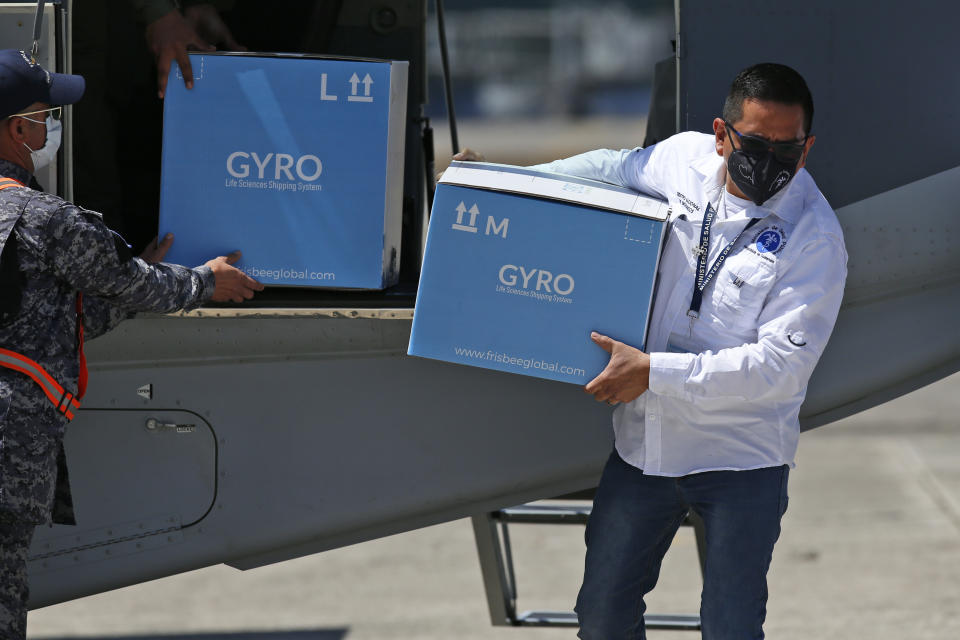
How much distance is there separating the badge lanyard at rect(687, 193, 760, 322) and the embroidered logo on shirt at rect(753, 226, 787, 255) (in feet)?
0.12

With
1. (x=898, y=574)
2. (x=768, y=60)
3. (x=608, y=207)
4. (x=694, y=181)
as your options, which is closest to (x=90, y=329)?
(x=608, y=207)

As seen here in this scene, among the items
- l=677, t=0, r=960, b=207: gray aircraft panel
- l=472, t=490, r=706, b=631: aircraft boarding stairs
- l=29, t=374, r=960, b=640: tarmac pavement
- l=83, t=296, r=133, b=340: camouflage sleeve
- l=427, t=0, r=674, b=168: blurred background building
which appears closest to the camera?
l=83, t=296, r=133, b=340: camouflage sleeve

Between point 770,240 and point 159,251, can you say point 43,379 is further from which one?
point 770,240

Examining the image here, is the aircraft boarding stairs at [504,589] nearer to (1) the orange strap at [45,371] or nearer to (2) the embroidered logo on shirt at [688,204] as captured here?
(2) the embroidered logo on shirt at [688,204]

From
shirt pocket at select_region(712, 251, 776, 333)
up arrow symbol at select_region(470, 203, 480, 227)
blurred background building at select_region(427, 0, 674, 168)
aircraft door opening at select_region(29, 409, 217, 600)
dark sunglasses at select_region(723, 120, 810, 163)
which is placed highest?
dark sunglasses at select_region(723, 120, 810, 163)

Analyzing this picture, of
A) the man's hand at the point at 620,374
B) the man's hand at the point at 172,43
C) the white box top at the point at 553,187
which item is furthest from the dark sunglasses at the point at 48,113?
the man's hand at the point at 620,374

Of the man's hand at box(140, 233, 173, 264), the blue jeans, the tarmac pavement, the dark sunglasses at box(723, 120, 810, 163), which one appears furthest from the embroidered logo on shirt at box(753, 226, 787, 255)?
the tarmac pavement

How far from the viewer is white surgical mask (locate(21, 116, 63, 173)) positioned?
2369 millimetres

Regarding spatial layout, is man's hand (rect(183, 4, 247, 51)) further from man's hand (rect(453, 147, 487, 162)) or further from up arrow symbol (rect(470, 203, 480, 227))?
up arrow symbol (rect(470, 203, 480, 227))

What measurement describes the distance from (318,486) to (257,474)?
6.0 inches

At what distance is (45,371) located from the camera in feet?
7.54

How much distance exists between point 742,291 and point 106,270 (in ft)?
4.29

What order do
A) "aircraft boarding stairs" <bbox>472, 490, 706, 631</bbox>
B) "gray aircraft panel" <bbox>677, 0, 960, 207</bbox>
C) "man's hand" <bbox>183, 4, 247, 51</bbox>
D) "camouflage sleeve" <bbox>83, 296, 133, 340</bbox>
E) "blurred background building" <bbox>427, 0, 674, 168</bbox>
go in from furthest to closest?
"blurred background building" <bbox>427, 0, 674, 168</bbox> → "aircraft boarding stairs" <bbox>472, 490, 706, 631</bbox> → "man's hand" <bbox>183, 4, 247, 51</bbox> → "gray aircraft panel" <bbox>677, 0, 960, 207</bbox> → "camouflage sleeve" <bbox>83, 296, 133, 340</bbox>

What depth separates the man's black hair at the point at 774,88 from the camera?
226cm
